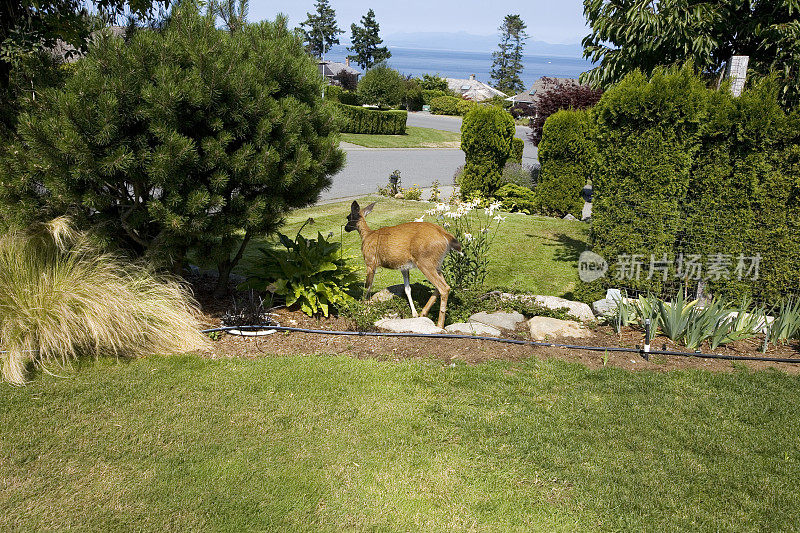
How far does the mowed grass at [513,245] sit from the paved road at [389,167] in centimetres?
153

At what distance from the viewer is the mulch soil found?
6035 mm

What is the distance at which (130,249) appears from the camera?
6852 mm

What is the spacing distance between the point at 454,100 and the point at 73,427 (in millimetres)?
52557

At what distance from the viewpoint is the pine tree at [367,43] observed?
292 ft

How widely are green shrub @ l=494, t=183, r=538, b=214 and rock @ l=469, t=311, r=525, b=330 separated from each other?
323 inches

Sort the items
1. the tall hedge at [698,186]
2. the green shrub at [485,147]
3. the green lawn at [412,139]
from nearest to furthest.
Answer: the tall hedge at [698,186]
the green shrub at [485,147]
the green lawn at [412,139]

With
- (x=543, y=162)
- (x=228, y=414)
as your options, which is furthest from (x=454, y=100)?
(x=228, y=414)

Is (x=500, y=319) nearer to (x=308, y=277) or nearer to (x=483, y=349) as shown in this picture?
(x=483, y=349)

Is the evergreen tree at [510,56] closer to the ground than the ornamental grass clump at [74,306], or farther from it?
farther from it

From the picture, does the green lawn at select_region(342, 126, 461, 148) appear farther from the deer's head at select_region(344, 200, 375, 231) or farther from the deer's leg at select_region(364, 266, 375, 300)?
the deer's leg at select_region(364, 266, 375, 300)

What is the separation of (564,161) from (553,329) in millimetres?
8898

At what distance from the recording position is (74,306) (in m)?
5.52

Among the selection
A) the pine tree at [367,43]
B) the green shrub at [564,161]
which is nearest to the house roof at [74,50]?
the green shrub at [564,161]

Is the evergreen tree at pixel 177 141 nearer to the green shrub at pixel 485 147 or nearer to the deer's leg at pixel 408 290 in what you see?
the deer's leg at pixel 408 290
